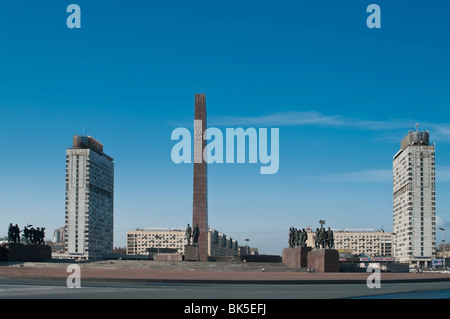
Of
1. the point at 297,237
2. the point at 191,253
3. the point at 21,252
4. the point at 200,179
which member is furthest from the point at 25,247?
the point at 297,237

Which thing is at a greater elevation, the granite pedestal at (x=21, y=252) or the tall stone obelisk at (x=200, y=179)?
the tall stone obelisk at (x=200, y=179)

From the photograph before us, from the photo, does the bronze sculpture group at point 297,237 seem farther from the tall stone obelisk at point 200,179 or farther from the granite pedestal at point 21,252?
the granite pedestal at point 21,252

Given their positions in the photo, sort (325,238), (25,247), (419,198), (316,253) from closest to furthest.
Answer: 1. (325,238)
2. (316,253)
3. (25,247)
4. (419,198)

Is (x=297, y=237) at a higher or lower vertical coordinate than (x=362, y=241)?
higher

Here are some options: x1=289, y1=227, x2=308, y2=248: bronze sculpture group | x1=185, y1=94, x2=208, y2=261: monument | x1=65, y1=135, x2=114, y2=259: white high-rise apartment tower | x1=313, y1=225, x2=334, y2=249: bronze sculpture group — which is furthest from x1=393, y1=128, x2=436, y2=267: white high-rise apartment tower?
x1=313, y1=225, x2=334, y2=249: bronze sculpture group

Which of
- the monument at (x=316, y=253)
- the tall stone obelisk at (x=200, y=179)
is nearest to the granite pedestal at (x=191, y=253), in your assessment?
the monument at (x=316, y=253)

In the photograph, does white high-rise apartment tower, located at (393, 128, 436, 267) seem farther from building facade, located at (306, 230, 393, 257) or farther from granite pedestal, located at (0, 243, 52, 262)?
granite pedestal, located at (0, 243, 52, 262)

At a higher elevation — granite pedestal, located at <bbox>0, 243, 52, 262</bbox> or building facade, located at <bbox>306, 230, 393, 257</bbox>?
granite pedestal, located at <bbox>0, 243, 52, 262</bbox>

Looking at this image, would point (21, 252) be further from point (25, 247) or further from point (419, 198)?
point (419, 198)

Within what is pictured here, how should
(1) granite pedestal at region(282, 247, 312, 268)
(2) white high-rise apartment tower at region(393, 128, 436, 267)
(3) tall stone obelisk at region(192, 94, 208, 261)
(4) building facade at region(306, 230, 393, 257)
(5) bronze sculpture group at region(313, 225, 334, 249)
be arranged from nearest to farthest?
(5) bronze sculpture group at region(313, 225, 334, 249)
(1) granite pedestal at region(282, 247, 312, 268)
(3) tall stone obelisk at region(192, 94, 208, 261)
(2) white high-rise apartment tower at region(393, 128, 436, 267)
(4) building facade at region(306, 230, 393, 257)
